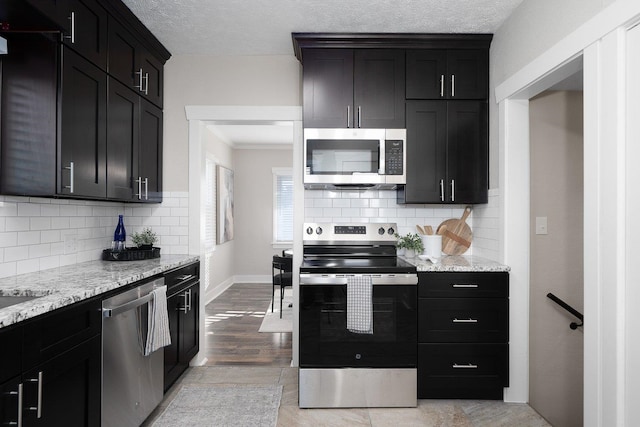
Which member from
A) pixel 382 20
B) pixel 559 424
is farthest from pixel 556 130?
pixel 559 424

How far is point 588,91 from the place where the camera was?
182 cm

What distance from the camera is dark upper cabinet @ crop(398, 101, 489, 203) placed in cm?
304

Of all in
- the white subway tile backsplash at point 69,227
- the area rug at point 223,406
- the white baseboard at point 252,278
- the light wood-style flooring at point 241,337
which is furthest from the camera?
the white baseboard at point 252,278

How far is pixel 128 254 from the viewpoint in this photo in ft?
9.31

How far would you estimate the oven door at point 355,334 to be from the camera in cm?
258

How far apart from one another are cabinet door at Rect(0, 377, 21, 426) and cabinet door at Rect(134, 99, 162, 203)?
1.75 m

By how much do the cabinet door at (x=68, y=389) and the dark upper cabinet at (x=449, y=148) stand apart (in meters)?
2.25

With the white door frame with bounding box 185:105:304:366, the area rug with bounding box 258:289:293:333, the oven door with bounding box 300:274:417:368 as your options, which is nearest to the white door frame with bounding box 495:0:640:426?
the oven door with bounding box 300:274:417:368

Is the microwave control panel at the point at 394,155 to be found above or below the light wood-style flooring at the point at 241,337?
above

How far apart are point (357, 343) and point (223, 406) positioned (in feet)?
3.23

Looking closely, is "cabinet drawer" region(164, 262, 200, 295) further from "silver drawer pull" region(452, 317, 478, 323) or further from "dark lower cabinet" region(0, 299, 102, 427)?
"silver drawer pull" region(452, 317, 478, 323)

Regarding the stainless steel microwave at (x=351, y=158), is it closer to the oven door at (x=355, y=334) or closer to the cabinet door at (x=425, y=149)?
the cabinet door at (x=425, y=149)

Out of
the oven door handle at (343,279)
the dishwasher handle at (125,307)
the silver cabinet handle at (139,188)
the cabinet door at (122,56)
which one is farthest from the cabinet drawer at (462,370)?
the cabinet door at (122,56)

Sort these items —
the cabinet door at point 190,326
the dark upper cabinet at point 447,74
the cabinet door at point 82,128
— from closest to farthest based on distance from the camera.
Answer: the cabinet door at point 82,128 → the cabinet door at point 190,326 → the dark upper cabinet at point 447,74
